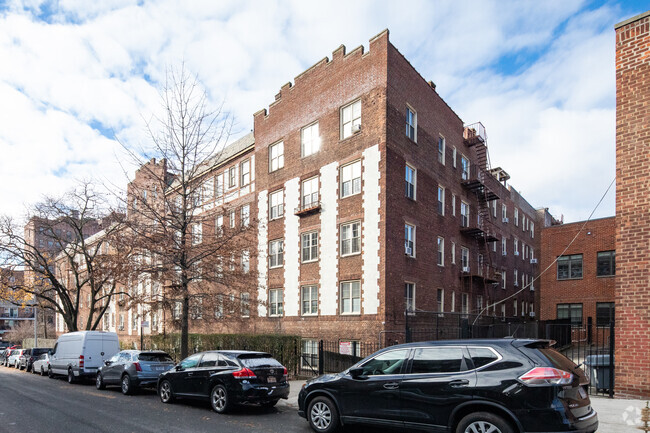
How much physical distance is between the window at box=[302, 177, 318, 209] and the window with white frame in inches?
101

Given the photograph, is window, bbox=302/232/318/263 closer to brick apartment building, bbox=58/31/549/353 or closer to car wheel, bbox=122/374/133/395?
brick apartment building, bbox=58/31/549/353

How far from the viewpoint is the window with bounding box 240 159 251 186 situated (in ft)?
95.7

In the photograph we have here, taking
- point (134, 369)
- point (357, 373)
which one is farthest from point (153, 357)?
A: point (357, 373)

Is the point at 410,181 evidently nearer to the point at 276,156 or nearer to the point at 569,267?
the point at 276,156

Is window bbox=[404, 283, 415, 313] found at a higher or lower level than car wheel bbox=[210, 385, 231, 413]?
higher

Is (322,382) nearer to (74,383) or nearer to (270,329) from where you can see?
(74,383)

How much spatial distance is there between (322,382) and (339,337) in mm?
12776

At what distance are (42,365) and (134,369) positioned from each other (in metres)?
12.9

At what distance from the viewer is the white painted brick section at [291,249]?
79.3 ft

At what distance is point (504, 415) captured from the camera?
254 inches

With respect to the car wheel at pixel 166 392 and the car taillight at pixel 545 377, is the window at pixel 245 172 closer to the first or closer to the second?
the car wheel at pixel 166 392

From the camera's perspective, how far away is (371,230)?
68.0 feet

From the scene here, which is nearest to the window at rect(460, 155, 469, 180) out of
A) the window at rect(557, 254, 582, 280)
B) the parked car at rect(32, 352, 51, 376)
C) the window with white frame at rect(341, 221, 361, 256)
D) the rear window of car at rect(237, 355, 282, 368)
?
the window at rect(557, 254, 582, 280)

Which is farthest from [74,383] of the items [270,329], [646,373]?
[646,373]
